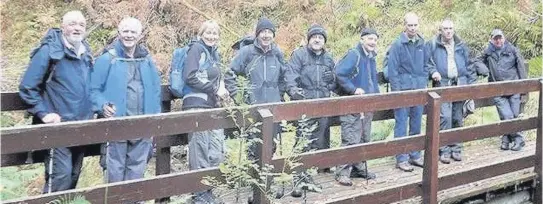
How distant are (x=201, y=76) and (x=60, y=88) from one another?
46.1 inches

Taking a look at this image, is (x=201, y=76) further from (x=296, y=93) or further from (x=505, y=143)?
(x=505, y=143)

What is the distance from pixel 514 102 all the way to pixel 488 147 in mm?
698

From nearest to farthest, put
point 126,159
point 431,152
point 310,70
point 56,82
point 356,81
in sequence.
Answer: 1. point 56,82
2. point 126,159
3. point 431,152
4. point 310,70
5. point 356,81

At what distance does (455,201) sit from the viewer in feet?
19.7

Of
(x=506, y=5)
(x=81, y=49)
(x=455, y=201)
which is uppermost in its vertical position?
(x=506, y=5)

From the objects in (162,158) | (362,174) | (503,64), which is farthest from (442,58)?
(162,158)

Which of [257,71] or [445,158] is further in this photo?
[445,158]

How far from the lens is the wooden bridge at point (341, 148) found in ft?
12.1

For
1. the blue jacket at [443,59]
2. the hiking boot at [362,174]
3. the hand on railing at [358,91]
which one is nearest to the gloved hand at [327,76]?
the hand on railing at [358,91]

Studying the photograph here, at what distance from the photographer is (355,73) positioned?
608 cm

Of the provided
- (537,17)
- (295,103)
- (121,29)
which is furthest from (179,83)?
(537,17)

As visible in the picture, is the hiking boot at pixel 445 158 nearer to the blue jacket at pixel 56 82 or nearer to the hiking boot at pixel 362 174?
the hiking boot at pixel 362 174

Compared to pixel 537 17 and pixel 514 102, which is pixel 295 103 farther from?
pixel 537 17

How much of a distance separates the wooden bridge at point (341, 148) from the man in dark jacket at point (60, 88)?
23 cm
